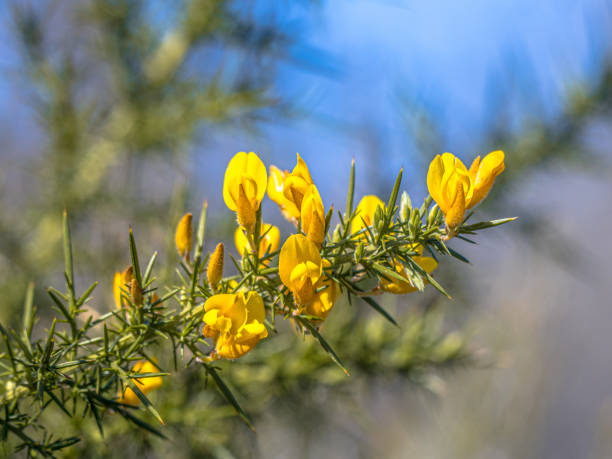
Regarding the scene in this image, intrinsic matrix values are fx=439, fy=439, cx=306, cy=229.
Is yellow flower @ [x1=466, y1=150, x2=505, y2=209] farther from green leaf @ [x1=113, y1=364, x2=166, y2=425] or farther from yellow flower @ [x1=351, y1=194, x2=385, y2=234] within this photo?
green leaf @ [x1=113, y1=364, x2=166, y2=425]

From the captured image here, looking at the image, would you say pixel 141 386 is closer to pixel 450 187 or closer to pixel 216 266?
pixel 216 266

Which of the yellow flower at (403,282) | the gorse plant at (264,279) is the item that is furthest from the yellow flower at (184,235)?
the yellow flower at (403,282)

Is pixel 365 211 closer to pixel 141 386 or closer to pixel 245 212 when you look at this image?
pixel 245 212

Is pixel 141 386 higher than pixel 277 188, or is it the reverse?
pixel 277 188

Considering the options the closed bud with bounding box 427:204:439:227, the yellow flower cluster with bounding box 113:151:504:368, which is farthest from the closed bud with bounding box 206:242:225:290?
the closed bud with bounding box 427:204:439:227

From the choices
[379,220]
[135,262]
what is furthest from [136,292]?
[379,220]

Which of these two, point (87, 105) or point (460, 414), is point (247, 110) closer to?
point (87, 105)
